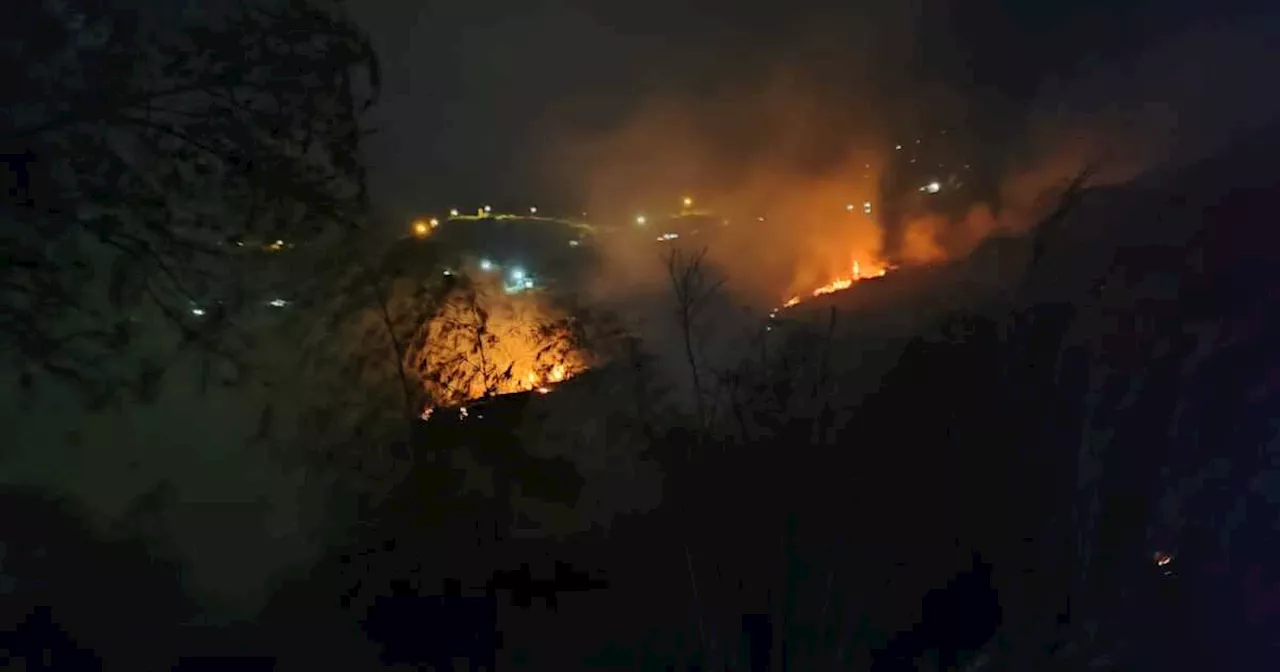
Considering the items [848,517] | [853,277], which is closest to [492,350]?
[848,517]

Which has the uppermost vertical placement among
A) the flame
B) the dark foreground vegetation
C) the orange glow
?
the flame

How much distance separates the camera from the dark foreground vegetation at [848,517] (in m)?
6.66

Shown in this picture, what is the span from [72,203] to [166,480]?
4.17 metres

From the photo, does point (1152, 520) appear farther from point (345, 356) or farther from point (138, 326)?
point (138, 326)

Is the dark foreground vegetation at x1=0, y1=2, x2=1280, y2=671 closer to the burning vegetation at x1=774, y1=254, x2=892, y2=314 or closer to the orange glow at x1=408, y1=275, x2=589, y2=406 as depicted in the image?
the orange glow at x1=408, y1=275, x2=589, y2=406

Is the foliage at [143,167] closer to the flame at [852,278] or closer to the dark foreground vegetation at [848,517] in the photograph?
the dark foreground vegetation at [848,517]

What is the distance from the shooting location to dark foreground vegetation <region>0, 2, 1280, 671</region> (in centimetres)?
666

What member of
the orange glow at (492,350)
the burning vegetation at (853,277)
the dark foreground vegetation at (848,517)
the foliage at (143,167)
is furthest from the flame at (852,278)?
the foliage at (143,167)

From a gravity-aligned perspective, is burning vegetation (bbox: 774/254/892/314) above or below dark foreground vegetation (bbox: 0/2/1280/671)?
above

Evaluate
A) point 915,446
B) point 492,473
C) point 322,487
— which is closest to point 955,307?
point 915,446

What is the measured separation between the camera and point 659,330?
8.37 meters

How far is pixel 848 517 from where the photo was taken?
7.61 m

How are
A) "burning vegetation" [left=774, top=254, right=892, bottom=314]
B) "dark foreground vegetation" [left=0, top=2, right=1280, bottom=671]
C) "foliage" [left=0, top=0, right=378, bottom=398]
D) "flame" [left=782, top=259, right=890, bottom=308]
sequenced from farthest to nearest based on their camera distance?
"flame" [left=782, top=259, right=890, bottom=308], "burning vegetation" [left=774, top=254, right=892, bottom=314], "dark foreground vegetation" [left=0, top=2, right=1280, bottom=671], "foliage" [left=0, top=0, right=378, bottom=398]

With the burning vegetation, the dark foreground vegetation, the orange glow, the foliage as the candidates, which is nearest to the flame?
the burning vegetation
